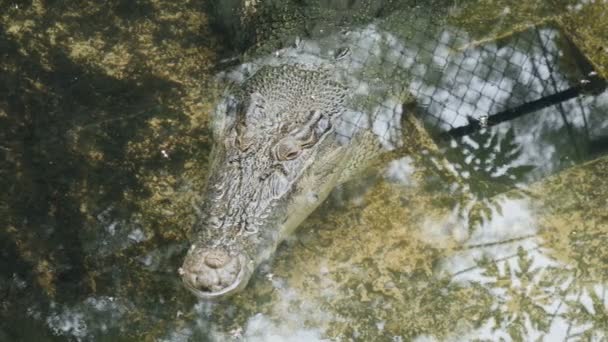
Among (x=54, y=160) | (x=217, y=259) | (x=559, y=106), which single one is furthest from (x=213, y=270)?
(x=559, y=106)

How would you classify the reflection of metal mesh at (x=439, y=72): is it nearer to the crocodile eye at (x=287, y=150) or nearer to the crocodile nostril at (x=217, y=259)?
the crocodile eye at (x=287, y=150)

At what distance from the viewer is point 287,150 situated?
3.61 meters

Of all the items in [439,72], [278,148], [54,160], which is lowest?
[54,160]

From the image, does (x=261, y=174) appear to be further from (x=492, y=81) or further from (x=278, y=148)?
(x=492, y=81)

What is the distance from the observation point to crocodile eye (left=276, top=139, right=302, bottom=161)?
3592mm

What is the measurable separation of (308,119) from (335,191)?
0.40 metres

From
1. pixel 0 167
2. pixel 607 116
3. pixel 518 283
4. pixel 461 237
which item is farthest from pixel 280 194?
pixel 607 116

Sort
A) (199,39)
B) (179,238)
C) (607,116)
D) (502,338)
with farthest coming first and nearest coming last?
(199,39) → (607,116) → (179,238) → (502,338)

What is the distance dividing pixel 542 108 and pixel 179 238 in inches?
80.7

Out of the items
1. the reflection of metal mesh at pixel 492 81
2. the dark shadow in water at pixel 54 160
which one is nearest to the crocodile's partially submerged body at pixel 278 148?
the reflection of metal mesh at pixel 492 81

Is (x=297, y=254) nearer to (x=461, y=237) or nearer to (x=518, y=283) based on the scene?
(x=461, y=237)

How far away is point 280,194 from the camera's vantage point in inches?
142

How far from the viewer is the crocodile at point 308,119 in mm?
3484

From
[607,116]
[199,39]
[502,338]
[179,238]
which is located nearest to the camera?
[502,338]
